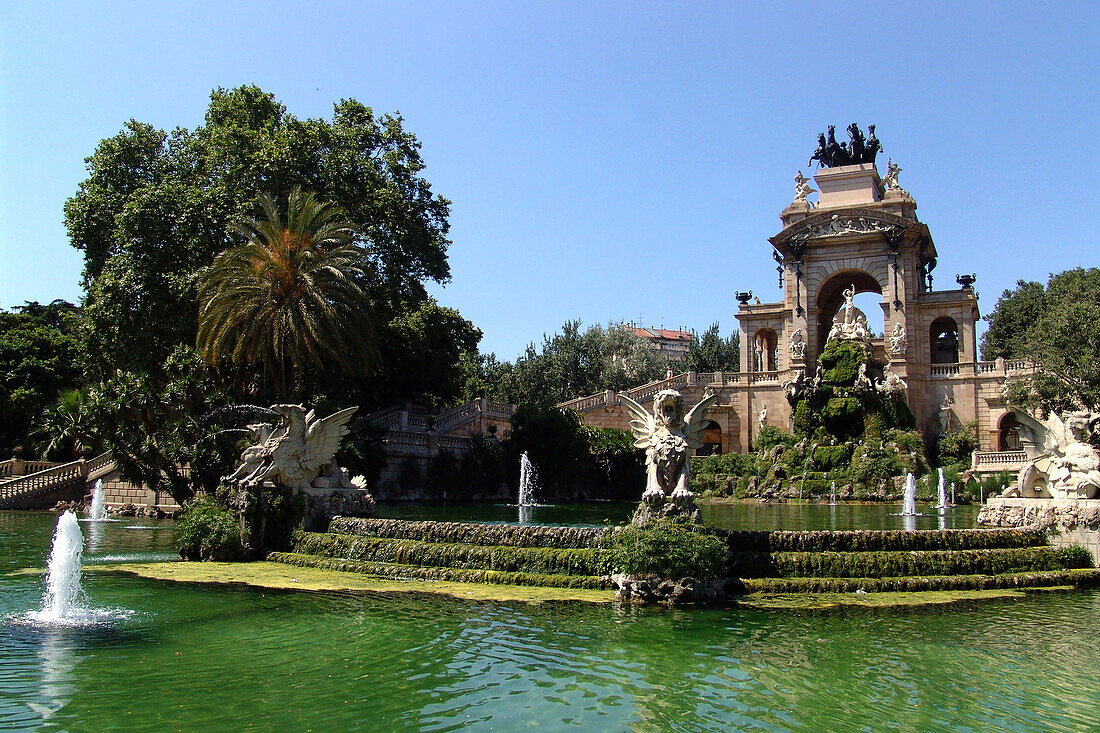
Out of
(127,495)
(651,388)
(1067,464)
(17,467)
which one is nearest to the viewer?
(1067,464)

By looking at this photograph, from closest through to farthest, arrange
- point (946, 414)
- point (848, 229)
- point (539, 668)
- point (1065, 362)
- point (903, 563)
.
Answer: point (539, 668) < point (903, 563) < point (1065, 362) < point (946, 414) < point (848, 229)

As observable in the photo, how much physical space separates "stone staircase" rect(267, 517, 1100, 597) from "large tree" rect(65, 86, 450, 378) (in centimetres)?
1452

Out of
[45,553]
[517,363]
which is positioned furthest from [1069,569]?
[517,363]

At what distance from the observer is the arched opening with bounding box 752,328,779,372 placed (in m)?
51.5

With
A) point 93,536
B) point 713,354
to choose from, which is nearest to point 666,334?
point 713,354

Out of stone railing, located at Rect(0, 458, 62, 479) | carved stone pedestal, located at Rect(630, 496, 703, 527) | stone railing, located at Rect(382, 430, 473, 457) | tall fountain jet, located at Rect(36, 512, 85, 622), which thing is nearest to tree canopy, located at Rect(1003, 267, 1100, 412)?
stone railing, located at Rect(382, 430, 473, 457)

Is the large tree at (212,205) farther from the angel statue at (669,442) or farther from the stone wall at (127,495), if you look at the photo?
the angel statue at (669,442)

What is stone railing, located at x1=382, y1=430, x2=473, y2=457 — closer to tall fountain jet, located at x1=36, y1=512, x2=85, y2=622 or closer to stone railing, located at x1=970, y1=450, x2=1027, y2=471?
stone railing, located at x1=970, y1=450, x2=1027, y2=471

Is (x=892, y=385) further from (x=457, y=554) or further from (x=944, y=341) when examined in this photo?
(x=457, y=554)

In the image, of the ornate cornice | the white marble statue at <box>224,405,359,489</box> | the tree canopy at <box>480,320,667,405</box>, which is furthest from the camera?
the tree canopy at <box>480,320,667,405</box>

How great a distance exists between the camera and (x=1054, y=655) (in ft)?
29.7

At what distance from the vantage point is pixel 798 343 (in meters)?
47.6

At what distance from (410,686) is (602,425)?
124 feet

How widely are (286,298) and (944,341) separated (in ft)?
137
